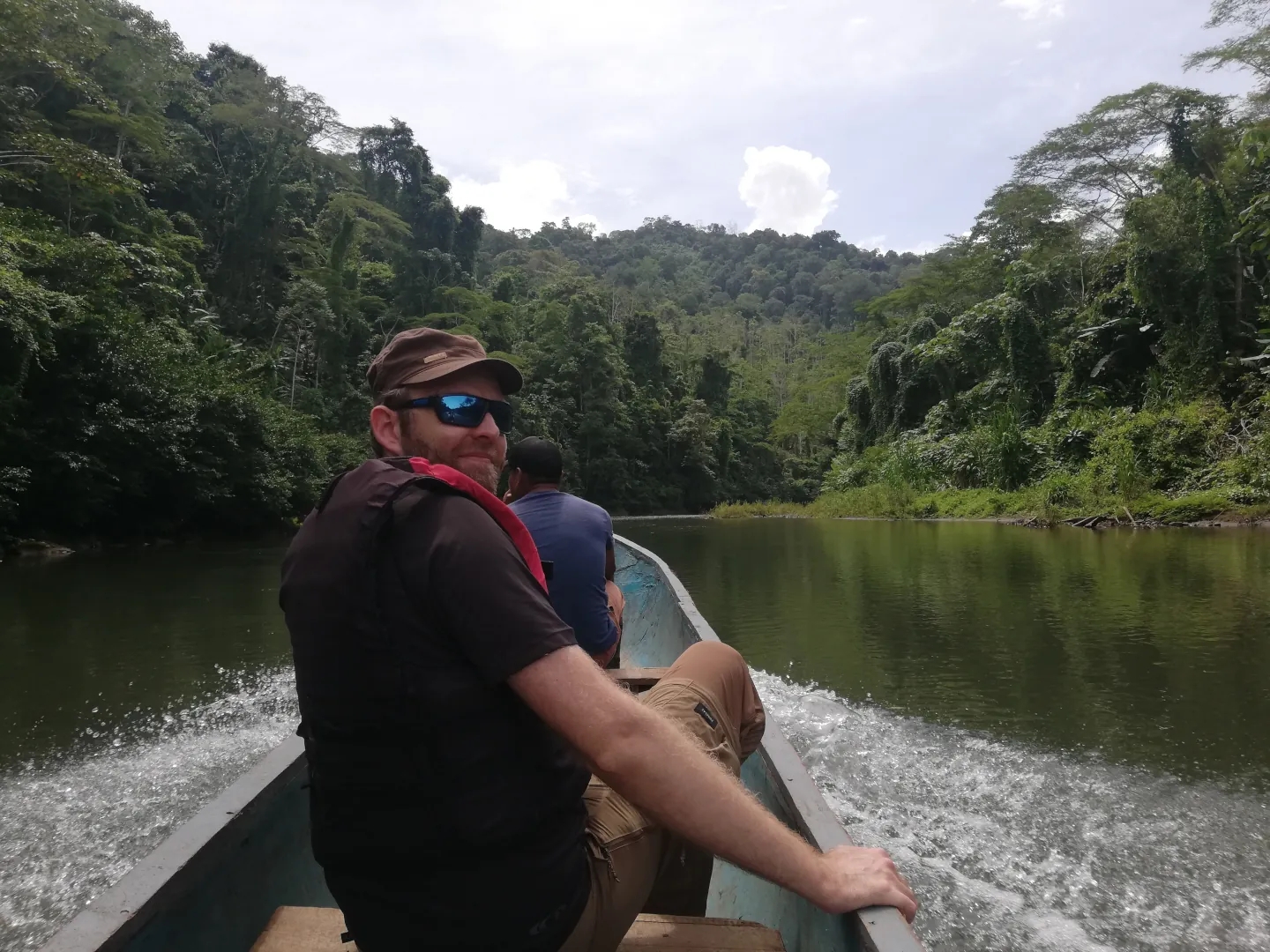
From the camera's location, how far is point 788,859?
1.14 meters

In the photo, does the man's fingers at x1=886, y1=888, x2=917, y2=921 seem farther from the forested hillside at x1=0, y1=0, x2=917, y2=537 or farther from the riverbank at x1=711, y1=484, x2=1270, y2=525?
the riverbank at x1=711, y1=484, x2=1270, y2=525

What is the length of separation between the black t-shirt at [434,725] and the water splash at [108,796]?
247 cm

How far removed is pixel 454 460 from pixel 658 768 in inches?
23.0

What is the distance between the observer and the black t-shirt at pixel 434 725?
1.00m

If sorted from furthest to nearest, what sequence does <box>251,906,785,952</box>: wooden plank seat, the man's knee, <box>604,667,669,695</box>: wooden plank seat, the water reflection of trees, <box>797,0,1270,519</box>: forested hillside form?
<box>797,0,1270,519</box>: forested hillside → the water reflection of trees → <box>604,667,669,695</box>: wooden plank seat → the man's knee → <box>251,906,785,952</box>: wooden plank seat

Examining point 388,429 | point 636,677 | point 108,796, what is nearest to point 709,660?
point 388,429

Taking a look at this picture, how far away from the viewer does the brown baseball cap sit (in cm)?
132

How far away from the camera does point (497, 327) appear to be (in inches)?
1462

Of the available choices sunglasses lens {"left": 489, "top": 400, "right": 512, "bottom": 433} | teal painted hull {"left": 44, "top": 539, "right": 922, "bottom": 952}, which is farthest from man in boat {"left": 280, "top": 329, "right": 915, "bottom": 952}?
teal painted hull {"left": 44, "top": 539, "right": 922, "bottom": 952}

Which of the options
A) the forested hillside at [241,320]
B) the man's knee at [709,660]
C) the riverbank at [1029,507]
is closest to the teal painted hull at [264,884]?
the man's knee at [709,660]

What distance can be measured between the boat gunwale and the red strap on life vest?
70 cm

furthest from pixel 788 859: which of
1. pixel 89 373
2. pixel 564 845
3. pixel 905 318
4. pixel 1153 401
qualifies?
pixel 905 318

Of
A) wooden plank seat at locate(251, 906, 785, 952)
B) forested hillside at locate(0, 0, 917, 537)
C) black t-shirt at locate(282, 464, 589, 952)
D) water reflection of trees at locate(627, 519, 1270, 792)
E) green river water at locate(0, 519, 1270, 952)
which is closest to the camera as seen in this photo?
black t-shirt at locate(282, 464, 589, 952)

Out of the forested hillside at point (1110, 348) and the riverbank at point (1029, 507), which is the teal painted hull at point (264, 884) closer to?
the forested hillside at point (1110, 348)
